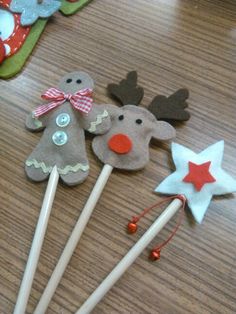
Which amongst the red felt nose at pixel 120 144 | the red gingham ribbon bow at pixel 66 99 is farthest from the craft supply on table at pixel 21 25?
the red felt nose at pixel 120 144

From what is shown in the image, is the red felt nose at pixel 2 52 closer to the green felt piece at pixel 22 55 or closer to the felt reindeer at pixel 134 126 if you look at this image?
the green felt piece at pixel 22 55

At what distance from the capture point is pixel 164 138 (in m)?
0.55

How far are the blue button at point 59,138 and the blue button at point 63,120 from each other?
13 mm

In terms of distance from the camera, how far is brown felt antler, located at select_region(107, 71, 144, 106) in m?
0.59

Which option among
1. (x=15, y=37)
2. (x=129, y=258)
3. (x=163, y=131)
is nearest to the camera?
(x=129, y=258)

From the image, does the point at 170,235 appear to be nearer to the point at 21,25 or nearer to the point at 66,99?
the point at 66,99

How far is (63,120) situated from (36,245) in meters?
0.18

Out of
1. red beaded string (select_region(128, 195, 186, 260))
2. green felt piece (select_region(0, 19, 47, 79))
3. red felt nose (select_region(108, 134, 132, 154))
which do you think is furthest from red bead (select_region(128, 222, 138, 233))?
green felt piece (select_region(0, 19, 47, 79))

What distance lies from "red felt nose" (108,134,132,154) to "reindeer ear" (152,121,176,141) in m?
0.05

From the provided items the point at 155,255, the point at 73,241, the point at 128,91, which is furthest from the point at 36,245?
the point at 128,91

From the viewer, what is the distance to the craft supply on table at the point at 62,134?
0.51 meters

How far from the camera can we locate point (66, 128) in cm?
53

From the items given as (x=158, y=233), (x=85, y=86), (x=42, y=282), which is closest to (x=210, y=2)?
(x=85, y=86)

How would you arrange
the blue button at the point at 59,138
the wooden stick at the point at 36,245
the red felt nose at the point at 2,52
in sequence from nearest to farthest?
the wooden stick at the point at 36,245, the blue button at the point at 59,138, the red felt nose at the point at 2,52
